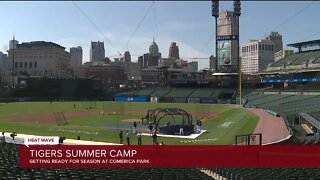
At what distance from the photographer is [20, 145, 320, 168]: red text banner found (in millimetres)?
13500

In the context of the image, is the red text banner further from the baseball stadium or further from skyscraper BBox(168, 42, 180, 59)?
skyscraper BBox(168, 42, 180, 59)

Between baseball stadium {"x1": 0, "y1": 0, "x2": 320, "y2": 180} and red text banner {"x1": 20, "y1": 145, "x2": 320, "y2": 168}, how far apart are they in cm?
37

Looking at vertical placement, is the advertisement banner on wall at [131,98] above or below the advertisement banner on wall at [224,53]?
below

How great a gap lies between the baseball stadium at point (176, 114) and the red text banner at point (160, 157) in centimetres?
37

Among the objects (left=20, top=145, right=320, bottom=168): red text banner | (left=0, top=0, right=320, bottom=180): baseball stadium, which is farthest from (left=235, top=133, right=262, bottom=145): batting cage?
(left=20, top=145, right=320, bottom=168): red text banner

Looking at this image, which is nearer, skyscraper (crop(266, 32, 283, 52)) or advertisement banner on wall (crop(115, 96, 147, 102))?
advertisement banner on wall (crop(115, 96, 147, 102))

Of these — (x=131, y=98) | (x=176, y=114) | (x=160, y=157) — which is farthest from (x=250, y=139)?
(x=131, y=98)

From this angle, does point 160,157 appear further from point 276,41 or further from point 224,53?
point 276,41

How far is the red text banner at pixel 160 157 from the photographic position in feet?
44.3

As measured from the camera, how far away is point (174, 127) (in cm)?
3409

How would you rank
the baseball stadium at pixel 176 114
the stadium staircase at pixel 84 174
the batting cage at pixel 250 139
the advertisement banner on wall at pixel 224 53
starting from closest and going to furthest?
1. the stadium staircase at pixel 84 174
2. the baseball stadium at pixel 176 114
3. the batting cage at pixel 250 139
4. the advertisement banner on wall at pixel 224 53

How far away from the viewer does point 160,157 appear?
45.4 feet

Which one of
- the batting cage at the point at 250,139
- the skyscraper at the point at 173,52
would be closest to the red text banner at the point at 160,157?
the batting cage at the point at 250,139

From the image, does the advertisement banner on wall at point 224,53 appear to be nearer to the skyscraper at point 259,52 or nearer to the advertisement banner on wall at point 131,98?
the advertisement banner on wall at point 131,98
